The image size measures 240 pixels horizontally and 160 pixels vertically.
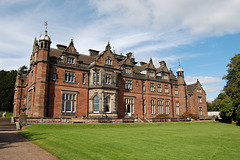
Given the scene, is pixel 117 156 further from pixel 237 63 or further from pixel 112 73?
pixel 237 63

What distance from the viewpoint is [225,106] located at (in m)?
32.9

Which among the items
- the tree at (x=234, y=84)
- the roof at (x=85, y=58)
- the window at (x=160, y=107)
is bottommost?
the window at (x=160, y=107)

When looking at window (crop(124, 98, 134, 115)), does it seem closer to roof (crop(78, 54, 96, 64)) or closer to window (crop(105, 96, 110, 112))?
window (crop(105, 96, 110, 112))

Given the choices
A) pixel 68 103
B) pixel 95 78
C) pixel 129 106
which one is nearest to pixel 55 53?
pixel 95 78

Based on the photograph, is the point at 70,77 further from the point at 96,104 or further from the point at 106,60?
the point at 106,60

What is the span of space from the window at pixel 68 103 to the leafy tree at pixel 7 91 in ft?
126

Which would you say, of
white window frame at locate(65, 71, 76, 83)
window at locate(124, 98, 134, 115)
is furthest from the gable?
window at locate(124, 98, 134, 115)

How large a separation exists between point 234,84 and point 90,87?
87.7 ft

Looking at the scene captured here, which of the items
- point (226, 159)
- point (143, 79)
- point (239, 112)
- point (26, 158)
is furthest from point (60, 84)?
point (239, 112)

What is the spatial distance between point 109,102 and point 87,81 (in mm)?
5253

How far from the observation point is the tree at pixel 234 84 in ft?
104

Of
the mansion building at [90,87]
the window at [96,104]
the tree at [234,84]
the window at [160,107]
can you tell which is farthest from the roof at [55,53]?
the tree at [234,84]

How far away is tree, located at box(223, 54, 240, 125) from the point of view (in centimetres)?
3161

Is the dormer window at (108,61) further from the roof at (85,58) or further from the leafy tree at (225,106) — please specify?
the leafy tree at (225,106)
